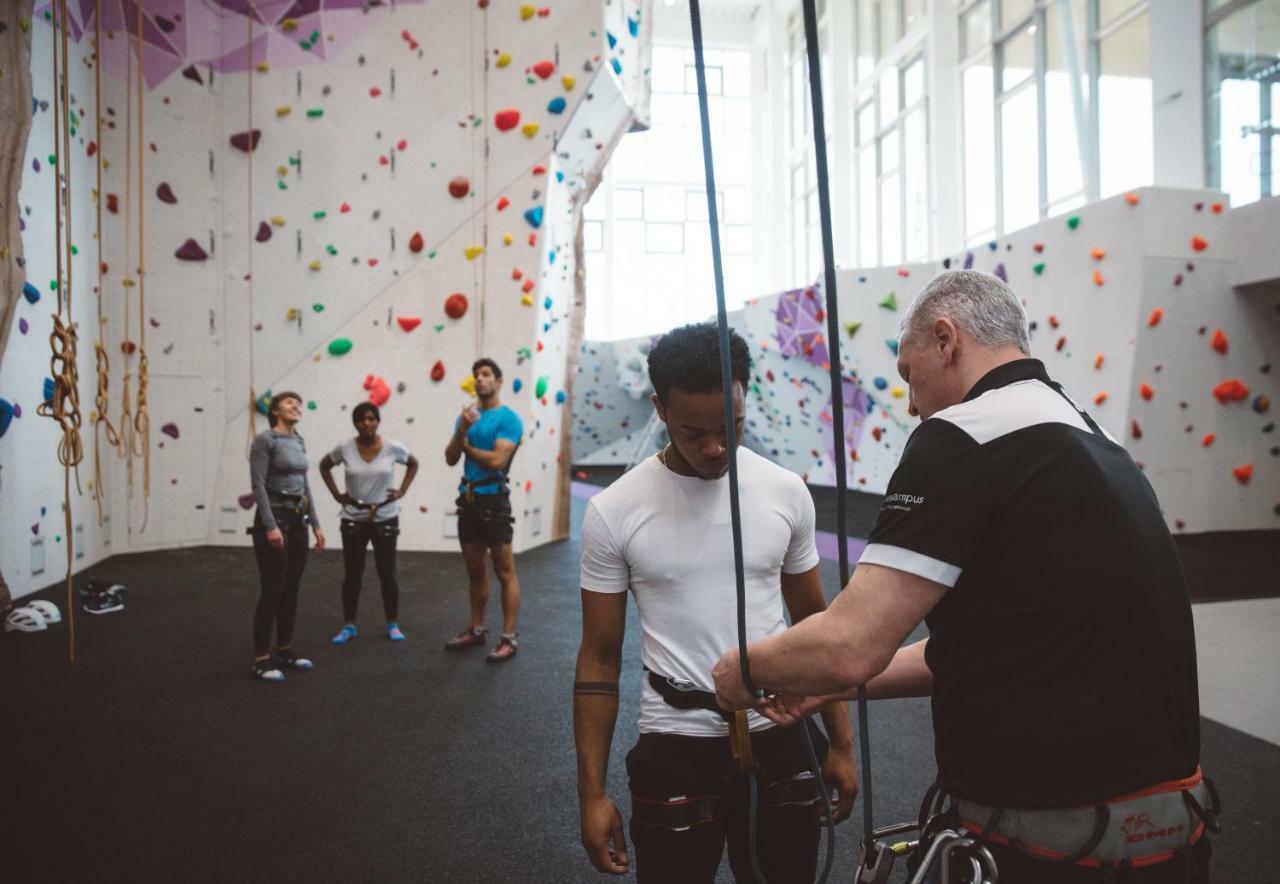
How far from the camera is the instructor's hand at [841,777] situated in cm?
150

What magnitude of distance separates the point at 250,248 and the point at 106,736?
17.7 feet

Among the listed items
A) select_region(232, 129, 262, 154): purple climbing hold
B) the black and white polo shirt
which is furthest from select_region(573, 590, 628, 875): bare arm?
select_region(232, 129, 262, 154): purple climbing hold

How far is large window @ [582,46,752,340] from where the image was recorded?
20.2 m

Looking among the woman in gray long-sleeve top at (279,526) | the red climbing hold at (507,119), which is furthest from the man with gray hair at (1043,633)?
the red climbing hold at (507,119)

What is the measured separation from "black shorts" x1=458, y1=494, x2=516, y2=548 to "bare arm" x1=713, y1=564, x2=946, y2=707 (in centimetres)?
335

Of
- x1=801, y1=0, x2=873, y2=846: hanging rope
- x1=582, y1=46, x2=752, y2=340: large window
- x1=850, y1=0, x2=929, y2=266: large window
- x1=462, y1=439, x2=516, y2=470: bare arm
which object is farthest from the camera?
x1=582, y1=46, x2=752, y2=340: large window

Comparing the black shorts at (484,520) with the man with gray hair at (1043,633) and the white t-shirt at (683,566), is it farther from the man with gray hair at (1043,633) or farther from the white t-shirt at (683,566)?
the man with gray hair at (1043,633)

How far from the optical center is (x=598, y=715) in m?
1.41

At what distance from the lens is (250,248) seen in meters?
7.64

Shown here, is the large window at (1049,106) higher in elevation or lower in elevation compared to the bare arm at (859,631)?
higher

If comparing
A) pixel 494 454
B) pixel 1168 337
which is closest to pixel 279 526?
pixel 494 454

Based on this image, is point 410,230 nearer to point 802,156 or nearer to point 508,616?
point 508,616

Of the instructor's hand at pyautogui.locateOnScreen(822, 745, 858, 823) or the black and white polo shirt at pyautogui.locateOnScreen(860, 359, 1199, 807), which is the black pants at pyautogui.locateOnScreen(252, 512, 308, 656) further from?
the black and white polo shirt at pyautogui.locateOnScreen(860, 359, 1199, 807)

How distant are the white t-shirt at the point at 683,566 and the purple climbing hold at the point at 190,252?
7.43m
